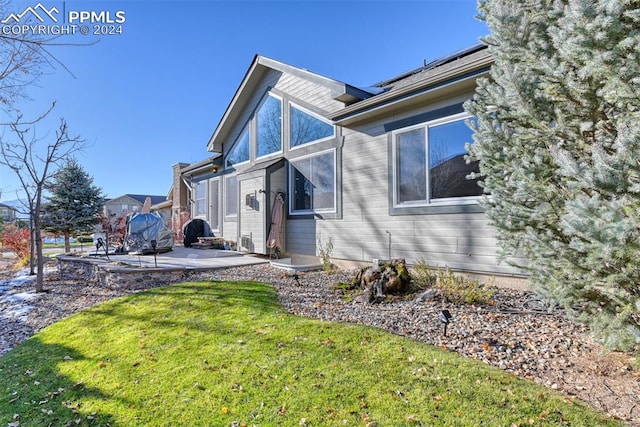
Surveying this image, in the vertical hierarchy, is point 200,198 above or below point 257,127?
below

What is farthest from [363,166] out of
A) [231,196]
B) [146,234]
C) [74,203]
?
[74,203]

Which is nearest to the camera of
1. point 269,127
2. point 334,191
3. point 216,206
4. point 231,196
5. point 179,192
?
point 334,191

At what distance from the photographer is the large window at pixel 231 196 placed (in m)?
13.1

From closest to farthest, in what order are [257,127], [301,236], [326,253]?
[326,253], [301,236], [257,127]

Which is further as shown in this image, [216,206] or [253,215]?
[216,206]

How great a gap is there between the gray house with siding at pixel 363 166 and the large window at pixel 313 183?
0.03 meters

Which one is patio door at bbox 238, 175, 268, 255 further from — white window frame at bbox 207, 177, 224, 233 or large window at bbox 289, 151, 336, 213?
white window frame at bbox 207, 177, 224, 233

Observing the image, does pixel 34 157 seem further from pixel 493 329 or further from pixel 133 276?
pixel 493 329

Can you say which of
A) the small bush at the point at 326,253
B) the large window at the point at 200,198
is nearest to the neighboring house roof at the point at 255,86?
the large window at the point at 200,198

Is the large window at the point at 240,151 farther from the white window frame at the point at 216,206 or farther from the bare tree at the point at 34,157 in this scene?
the bare tree at the point at 34,157

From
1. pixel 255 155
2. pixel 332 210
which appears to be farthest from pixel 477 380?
pixel 255 155

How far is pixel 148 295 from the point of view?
5.93 metres

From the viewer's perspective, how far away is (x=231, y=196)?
13508 mm

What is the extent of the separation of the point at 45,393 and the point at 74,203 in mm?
15407
